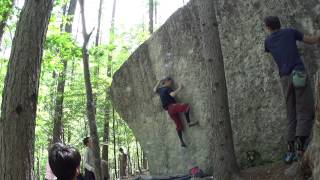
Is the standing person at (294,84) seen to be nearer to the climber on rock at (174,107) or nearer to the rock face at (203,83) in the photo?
the rock face at (203,83)

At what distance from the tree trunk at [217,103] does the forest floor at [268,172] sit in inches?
15.8

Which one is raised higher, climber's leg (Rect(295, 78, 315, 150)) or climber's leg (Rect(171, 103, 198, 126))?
climber's leg (Rect(171, 103, 198, 126))

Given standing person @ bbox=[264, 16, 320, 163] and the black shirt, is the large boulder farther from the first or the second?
the black shirt

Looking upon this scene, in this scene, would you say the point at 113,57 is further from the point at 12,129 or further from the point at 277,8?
the point at 12,129

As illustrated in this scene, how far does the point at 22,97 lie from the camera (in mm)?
4191

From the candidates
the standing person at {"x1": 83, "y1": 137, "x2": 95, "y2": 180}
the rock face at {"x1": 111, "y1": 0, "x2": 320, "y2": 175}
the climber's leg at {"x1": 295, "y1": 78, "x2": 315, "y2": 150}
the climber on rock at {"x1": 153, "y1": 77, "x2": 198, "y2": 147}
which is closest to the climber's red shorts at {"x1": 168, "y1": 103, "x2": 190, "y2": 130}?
the climber on rock at {"x1": 153, "y1": 77, "x2": 198, "y2": 147}

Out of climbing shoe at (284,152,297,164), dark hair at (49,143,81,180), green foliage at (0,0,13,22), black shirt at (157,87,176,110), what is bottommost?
climbing shoe at (284,152,297,164)

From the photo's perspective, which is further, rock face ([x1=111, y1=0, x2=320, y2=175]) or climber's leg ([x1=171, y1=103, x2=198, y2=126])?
climber's leg ([x1=171, y1=103, x2=198, y2=126])

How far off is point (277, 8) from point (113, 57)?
46.1 feet

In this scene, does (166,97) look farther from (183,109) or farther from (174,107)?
(183,109)

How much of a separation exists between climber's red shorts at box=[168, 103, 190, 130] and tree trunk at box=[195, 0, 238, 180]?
2729 mm

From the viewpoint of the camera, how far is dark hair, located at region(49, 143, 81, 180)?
280 centimetres

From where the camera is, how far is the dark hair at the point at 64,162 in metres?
2.80

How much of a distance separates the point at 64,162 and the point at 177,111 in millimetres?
7268
